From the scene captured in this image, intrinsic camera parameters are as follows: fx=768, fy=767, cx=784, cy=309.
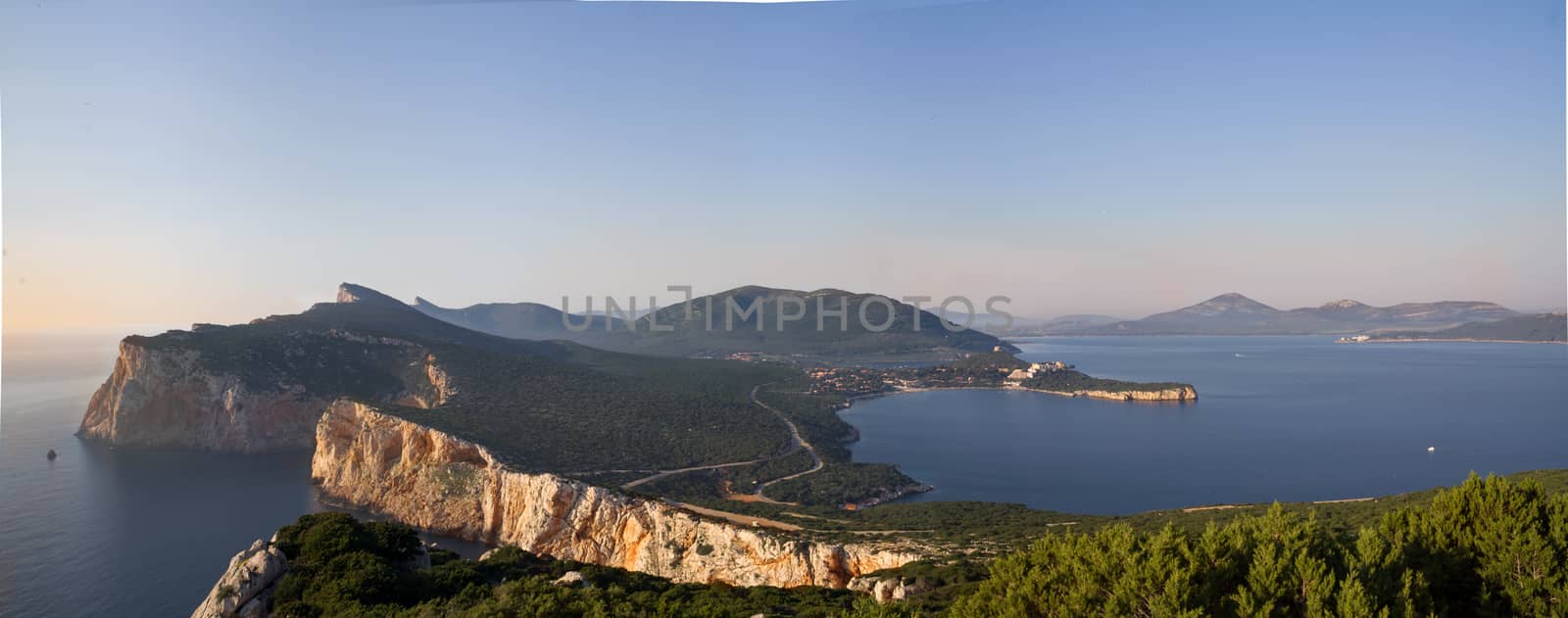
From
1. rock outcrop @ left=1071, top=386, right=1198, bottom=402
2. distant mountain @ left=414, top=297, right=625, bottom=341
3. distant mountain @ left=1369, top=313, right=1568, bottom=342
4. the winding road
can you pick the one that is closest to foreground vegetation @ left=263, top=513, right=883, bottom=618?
the winding road

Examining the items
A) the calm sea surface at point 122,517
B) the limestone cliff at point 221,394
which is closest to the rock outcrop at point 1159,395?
the limestone cliff at point 221,394

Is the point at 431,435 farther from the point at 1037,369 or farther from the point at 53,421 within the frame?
the point at 1037,369

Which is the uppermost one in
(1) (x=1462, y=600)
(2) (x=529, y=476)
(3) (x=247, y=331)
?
(3) (x=247, y=331)

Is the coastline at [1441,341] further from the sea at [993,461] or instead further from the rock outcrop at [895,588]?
the rock outcrop at [895,588]

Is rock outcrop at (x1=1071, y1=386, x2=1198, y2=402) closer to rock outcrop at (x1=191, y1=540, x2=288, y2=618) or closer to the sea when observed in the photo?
the sea

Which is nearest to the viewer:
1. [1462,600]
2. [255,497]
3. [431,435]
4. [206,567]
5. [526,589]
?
[1462,600]

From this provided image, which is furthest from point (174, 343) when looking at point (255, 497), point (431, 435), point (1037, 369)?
point (1037, 369)

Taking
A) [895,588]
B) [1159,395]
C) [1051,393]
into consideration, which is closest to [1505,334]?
[1159,395]

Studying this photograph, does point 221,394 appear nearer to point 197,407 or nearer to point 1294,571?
point 197,407
